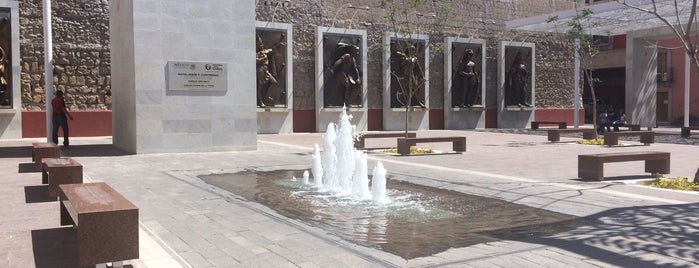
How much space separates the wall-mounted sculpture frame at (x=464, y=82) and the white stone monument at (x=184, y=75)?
1543 cm

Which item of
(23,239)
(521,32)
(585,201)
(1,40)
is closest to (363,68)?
(521,32)

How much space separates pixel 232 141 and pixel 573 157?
344 inches

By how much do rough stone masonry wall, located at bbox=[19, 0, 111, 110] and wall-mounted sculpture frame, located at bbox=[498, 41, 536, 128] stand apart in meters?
19.6

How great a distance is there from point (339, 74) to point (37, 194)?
1799 cm

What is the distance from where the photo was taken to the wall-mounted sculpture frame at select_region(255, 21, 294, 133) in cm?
2422

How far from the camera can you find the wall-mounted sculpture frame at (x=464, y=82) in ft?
96.9

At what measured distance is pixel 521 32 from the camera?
32906mm

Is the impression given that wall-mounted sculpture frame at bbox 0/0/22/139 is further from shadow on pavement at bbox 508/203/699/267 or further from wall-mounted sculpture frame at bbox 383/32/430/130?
shadow on pavement at bbox 508/203/699/267

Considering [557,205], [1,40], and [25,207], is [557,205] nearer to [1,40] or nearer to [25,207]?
[25,207]

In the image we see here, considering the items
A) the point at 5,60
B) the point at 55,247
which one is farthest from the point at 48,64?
the point at 55,247

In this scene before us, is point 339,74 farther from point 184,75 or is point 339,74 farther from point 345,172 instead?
point 345,172

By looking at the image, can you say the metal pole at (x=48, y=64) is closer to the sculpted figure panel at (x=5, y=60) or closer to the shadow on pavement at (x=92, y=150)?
the shadow on pavement at (x=92, y=150)

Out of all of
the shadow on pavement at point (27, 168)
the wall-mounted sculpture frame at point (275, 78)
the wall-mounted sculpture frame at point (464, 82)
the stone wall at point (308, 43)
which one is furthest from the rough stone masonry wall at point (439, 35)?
the shadow on pavement at point (27, 168)

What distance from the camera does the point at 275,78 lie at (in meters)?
24.6
